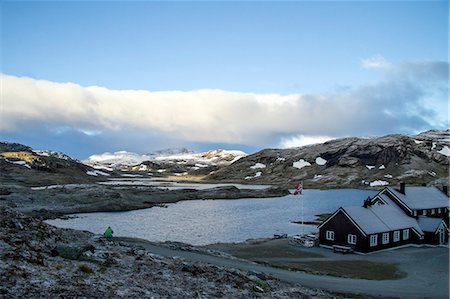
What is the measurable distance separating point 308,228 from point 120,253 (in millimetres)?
54975

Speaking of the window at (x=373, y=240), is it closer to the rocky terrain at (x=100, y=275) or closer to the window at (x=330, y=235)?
the window at (x=330, y=235)

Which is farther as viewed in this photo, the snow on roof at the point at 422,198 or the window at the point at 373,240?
the snow on roof at the point at 422,198

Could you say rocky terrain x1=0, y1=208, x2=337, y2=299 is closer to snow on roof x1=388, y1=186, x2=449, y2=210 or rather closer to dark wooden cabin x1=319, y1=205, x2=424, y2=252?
dark wooden cabin x1=319, y1=205, x2=424, y2=252

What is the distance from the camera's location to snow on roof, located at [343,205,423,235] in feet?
178

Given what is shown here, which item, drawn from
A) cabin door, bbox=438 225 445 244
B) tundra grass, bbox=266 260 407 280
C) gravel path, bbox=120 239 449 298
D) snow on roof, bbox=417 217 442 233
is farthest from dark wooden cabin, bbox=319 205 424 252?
gravel path, bbox=120 239 449 298

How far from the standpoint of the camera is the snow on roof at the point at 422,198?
63.6m

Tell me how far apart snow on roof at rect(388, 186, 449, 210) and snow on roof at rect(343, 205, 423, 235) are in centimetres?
314

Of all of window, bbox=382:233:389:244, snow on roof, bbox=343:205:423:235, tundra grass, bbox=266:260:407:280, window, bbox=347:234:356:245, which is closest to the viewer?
tundra grass, bbox=266:260:407:280

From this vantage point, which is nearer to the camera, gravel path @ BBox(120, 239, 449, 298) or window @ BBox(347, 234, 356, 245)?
gravel path @ BBox(120, 239, 449, 298)

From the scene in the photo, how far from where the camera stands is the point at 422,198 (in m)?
66.9

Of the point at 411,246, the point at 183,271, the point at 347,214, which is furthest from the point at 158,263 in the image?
the point at 411,246

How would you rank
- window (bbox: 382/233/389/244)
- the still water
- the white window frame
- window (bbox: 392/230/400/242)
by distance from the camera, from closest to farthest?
the white window frame
window (bbox: 382/233/389/244)
window (bbox: 392/230/400/242)
the still water

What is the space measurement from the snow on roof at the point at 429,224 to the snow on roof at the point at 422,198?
7.59ft

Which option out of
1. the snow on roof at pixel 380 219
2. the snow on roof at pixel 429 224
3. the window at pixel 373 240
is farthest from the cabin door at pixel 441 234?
the window at pixel 373 240
